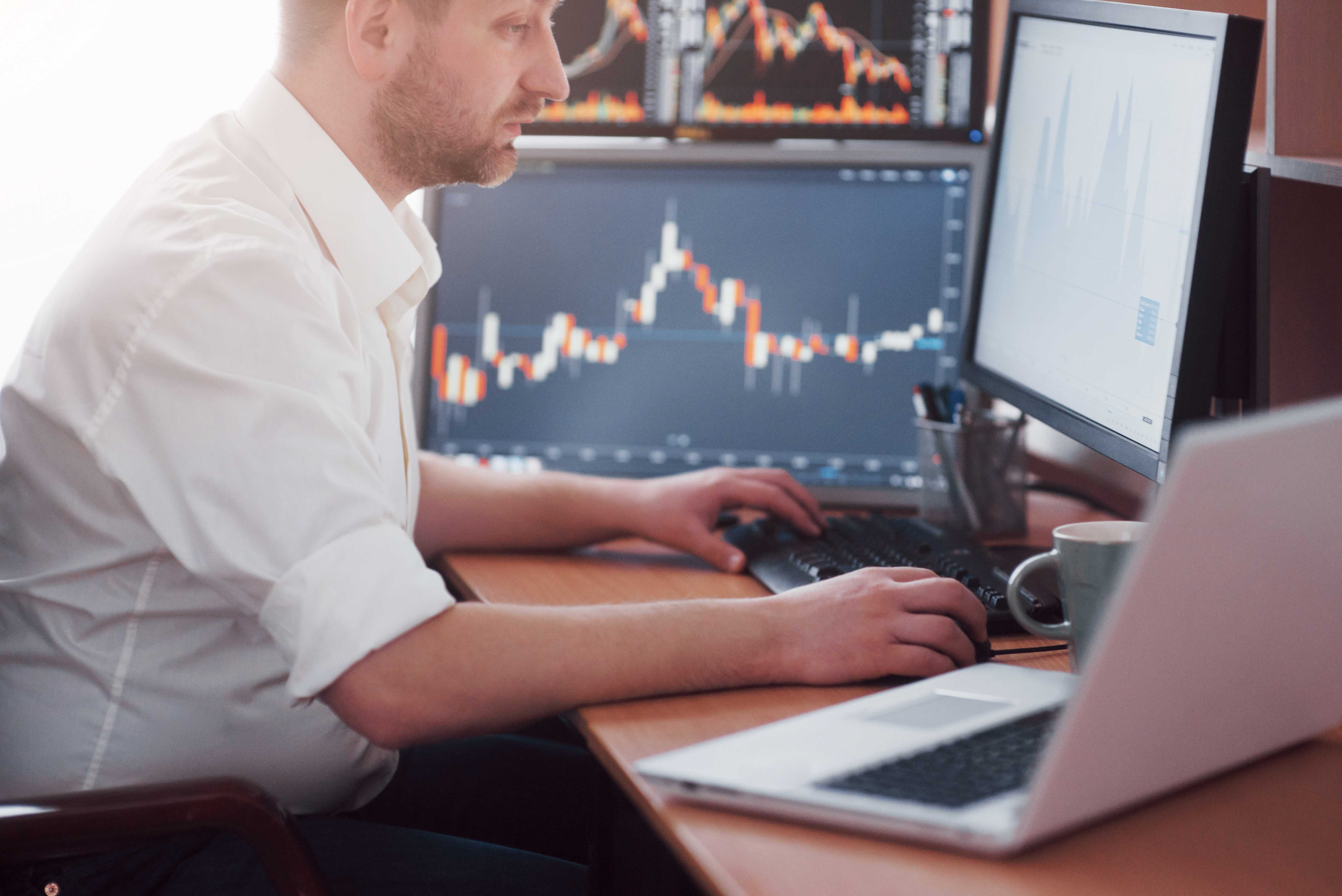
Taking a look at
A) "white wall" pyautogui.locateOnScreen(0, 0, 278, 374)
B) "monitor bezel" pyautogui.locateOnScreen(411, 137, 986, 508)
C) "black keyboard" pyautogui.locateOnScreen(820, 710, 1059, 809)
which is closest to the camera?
"black keyboard" pyautogui.locateOnScreen(820, 710, 1059, 809)

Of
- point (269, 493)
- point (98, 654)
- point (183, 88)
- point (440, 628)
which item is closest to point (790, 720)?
point (440, 628)

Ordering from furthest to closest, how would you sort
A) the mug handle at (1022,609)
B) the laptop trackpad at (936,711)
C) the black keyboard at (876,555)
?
the black keyboard at (876,555), the mug handle at (1022,609), the laptop trackpad at (936,711)

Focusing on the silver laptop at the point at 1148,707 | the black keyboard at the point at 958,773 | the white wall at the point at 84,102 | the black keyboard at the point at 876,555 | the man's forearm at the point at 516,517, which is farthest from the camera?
the white wall at the point at 84,102

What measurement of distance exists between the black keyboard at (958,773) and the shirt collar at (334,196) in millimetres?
653

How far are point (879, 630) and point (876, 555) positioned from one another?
0.29 m

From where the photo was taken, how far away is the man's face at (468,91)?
1.04 meters

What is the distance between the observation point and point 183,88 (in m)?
2.08

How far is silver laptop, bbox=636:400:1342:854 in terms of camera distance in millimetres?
480

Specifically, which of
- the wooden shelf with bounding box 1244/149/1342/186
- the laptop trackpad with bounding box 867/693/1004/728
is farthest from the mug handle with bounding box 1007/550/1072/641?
the wooden shelf with bounding box 1244/149/1342/186

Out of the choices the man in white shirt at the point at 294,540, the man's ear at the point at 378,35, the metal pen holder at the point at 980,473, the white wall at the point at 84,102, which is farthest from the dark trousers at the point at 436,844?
the white wall at the point at 84,102

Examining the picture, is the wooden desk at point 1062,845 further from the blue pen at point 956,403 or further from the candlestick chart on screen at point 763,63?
the candlestick chart on screen at point 763,63

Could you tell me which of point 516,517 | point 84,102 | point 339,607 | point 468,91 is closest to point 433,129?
point 468,91

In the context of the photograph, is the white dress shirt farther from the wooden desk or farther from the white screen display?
the white screen display

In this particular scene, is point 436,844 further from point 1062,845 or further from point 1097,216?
point 1097,216
